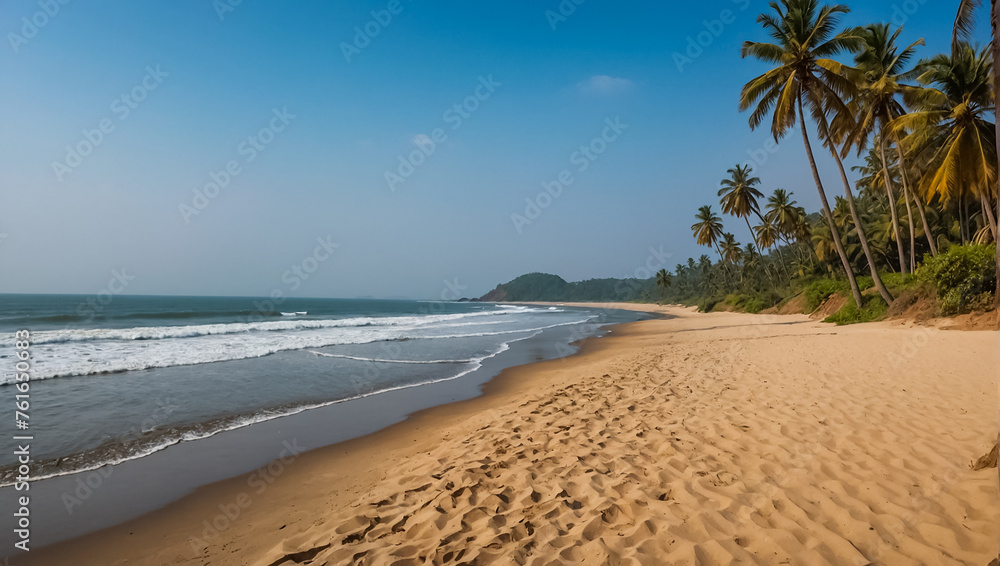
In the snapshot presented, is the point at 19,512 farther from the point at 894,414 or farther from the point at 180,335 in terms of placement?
the point at 180,335

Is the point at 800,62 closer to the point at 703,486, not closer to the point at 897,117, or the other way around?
the point at 897,117

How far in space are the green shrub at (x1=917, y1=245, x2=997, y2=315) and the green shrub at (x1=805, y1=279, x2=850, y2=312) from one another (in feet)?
41.0

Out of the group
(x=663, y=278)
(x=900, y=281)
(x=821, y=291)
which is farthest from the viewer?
(x=663, y=278)

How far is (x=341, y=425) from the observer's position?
24.0 feet

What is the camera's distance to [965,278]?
46.3ft

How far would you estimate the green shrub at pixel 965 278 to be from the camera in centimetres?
1375

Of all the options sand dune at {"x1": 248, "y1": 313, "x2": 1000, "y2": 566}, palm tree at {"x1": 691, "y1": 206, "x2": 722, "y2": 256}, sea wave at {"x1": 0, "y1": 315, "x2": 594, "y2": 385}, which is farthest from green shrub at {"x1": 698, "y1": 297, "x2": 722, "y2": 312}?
sand dune at {"x1": 248, "y1": 313, "x2": 1000, "y2": 566}

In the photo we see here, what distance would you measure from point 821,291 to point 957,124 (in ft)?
41.1

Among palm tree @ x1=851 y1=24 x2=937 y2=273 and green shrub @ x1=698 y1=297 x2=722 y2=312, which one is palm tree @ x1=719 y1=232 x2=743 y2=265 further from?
palm tree @ x1=851 y1=24 x2=937 y2=273

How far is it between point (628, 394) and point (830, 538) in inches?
181

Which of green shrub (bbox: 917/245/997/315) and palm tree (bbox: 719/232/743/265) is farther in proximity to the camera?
palm tree (bbox: 719/232/743/265)

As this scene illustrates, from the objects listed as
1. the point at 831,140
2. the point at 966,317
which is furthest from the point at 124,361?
the point at 831,140

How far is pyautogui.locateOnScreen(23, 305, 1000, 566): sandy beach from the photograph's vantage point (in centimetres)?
293

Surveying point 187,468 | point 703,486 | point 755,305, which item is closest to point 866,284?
point 755,305
